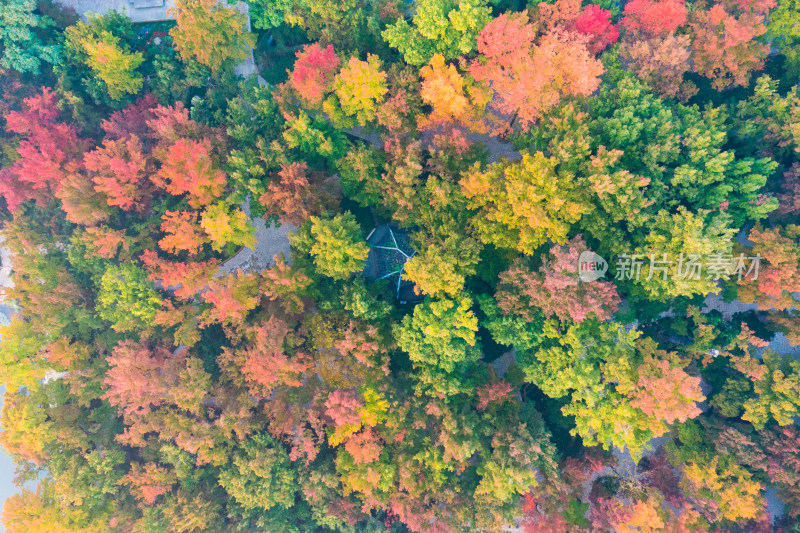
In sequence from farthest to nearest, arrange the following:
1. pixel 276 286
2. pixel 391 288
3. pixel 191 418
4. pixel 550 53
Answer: pixel 391 288
pixel 191 418
pixel 276 286
pixel 550 53

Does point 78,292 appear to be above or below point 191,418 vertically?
above

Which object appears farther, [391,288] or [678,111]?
[391,288]

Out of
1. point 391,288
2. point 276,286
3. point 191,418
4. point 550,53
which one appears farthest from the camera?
point 391,288

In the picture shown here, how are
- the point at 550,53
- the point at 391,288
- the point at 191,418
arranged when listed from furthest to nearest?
the point at 391,288, the point at 191,418, the point at 550,53

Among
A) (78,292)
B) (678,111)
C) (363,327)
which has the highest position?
(678,111)

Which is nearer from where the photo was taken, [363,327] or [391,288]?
[363,327]

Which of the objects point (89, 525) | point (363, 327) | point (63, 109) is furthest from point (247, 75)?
point (89, 525)

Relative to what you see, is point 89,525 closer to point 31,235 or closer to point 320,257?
point 31,235

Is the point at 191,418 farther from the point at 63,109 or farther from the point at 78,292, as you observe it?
the point at 63,109

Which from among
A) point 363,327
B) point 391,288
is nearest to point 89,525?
point 363,327
